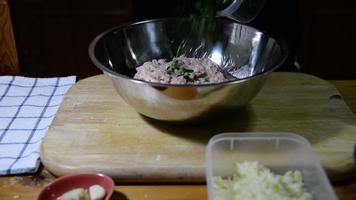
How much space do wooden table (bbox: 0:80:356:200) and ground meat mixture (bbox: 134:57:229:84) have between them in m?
0.20

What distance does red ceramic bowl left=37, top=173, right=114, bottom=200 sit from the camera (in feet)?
2.09

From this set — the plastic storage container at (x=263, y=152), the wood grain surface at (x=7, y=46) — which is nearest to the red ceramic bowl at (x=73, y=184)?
the plastic storage container at (x=263, y=152)

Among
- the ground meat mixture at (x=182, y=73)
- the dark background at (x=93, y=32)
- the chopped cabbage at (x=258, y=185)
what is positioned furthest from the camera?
the dark background at (x=93, y=32)

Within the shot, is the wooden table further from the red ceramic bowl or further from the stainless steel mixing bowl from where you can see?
the stainless steel mixing bowl

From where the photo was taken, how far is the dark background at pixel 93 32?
69.7 inches

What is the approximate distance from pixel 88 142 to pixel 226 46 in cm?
41

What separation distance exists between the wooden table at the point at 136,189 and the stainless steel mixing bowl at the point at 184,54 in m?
0.14

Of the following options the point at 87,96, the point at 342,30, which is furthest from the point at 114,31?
the point at 342,30

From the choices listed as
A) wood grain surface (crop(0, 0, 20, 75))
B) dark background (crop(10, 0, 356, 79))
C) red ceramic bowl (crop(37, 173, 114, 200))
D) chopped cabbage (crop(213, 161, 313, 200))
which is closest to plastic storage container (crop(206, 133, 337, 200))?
chopped cabbage (crop(213, 161, 313, 200))

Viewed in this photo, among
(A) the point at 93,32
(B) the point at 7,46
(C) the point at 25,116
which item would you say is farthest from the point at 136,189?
(A) the point at 93,32

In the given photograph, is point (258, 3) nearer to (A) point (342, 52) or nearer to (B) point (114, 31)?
(B) point (114, 31)

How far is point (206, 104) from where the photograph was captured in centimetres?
74

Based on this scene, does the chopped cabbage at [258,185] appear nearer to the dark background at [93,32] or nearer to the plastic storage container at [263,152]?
the plastic storage container at [263,152]

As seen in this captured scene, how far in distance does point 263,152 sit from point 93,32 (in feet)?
4.26
